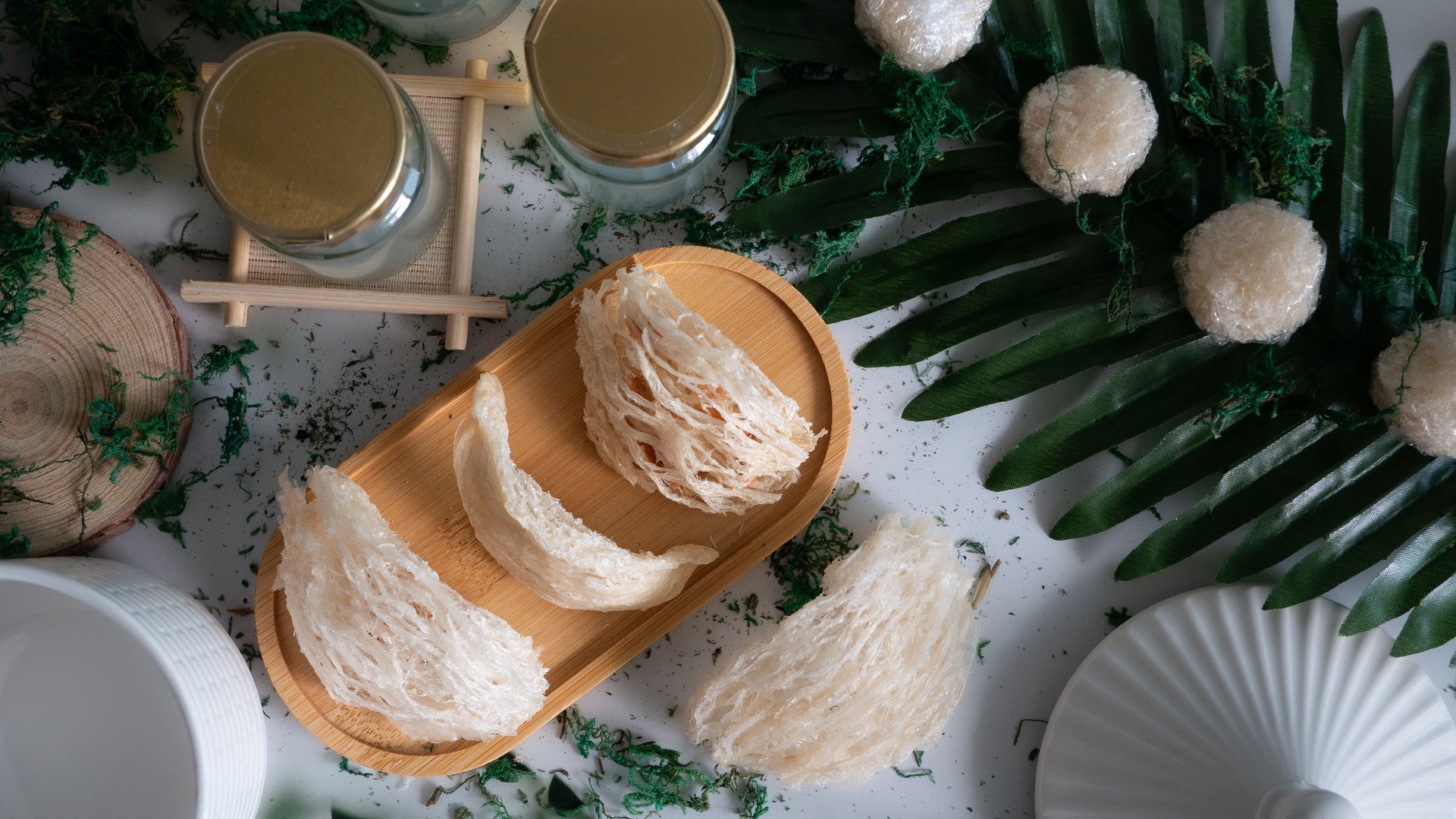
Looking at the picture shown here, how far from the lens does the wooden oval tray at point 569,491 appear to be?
3.77 feet

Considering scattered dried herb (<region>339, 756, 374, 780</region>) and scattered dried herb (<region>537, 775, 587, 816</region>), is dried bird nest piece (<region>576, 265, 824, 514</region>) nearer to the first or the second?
scattered dried herb (<region>537, 775, 587, 816</region>)

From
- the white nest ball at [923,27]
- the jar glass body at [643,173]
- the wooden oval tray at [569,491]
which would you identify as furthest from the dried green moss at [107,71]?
the white nest ball at [923,27]

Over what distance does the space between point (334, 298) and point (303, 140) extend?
10.3 inches

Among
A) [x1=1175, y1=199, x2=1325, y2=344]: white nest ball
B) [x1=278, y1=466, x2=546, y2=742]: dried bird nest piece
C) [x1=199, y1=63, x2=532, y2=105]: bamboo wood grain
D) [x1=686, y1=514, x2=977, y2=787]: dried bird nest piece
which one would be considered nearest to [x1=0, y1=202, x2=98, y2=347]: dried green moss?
[x1=199, y1=63, x2=532, y2=105]: bamboo wood grain

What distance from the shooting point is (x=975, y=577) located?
127 cm

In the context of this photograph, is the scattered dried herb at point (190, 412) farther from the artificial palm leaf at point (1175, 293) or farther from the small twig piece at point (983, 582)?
the small twig piece at point (983, 582)

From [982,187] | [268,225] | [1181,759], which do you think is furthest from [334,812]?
[982,187]

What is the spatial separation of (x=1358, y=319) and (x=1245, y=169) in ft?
0.89

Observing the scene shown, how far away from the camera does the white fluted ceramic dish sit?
44.1 inches

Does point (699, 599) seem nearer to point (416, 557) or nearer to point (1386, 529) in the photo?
point (416, 557)

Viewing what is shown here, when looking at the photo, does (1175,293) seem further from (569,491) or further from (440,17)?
(440,17)

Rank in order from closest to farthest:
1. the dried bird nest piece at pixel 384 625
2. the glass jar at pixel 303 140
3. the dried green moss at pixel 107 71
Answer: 1. the glass jar at pixel 303 140
2. the dried bird nest piece at pixel 384 625
3. the dried green moss at pixel 107 71

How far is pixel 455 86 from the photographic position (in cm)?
119

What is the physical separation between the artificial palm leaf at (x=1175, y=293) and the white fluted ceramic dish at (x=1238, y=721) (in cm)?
6
